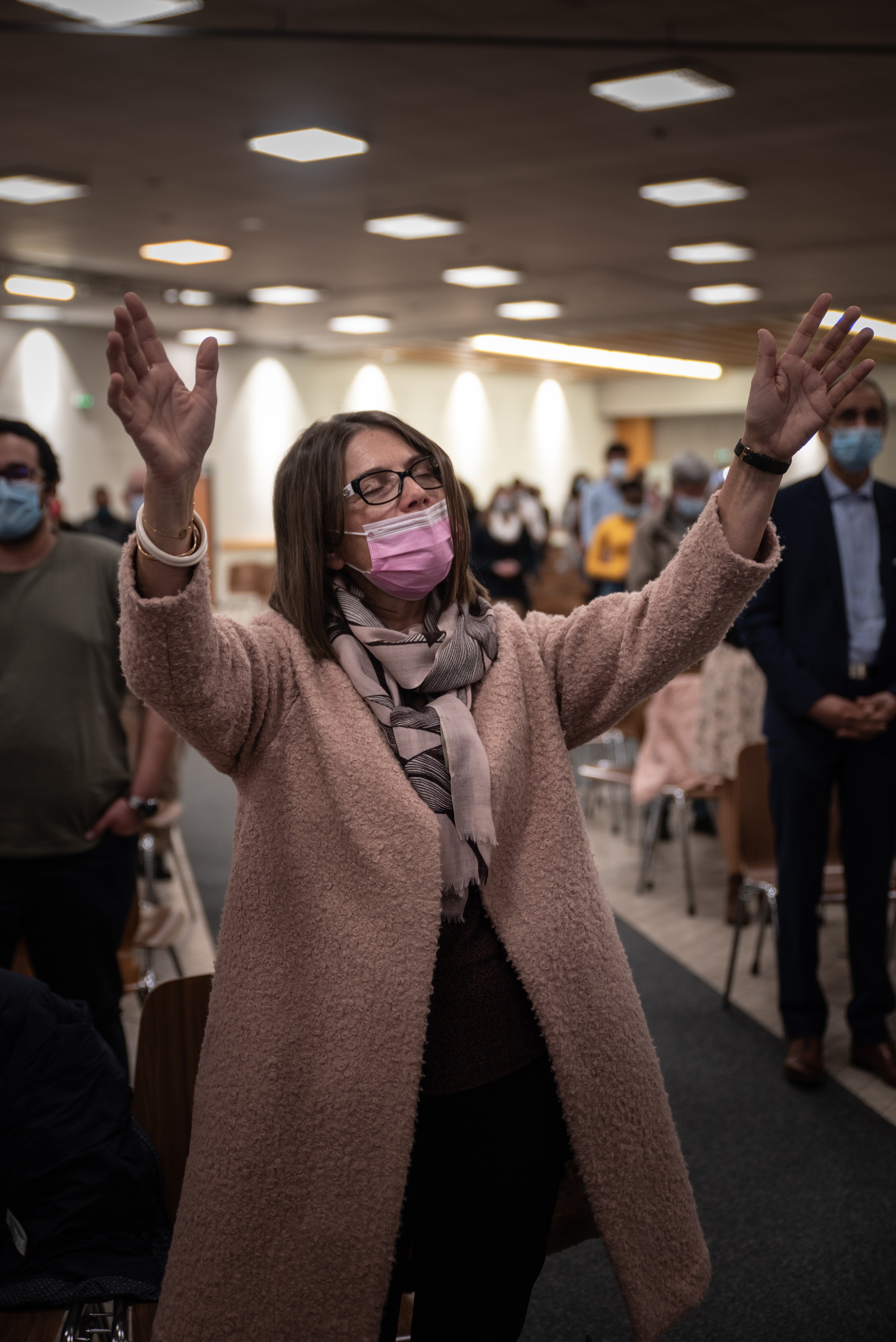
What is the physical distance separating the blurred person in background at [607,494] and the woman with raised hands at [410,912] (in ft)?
34.8

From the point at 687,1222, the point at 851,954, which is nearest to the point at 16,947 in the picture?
the point at 687,1222

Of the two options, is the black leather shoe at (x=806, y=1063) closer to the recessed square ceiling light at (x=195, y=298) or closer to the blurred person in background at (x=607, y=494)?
the blurred person in background at (x=607, y=494)

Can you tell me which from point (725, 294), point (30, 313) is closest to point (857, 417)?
point (725, 294)

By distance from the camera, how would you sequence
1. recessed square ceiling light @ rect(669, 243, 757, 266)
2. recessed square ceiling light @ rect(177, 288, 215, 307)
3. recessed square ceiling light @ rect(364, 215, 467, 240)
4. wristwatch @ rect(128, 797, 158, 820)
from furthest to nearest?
recessed square ceiling light @ rect(177, 288, 215, 307), recessed square ceiling light @ rect(669, 243, 757, 266), recessed square ceiling light @ rect(364, 215, 467, 240), wristwatch @ rect(128, 797, 158, 820)

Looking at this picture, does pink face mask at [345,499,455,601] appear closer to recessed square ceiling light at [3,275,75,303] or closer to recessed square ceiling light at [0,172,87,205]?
recessed square ceiling light at [0,172,87,205]

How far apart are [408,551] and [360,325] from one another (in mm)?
15993

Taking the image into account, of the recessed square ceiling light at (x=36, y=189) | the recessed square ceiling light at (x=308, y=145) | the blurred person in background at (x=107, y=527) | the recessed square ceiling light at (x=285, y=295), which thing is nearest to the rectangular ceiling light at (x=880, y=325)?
the recessed square ceiling light at (x=285, y=295)

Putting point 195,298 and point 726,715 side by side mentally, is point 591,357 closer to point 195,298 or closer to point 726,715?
point 195,298

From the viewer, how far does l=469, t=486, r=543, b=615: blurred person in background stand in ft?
32.9

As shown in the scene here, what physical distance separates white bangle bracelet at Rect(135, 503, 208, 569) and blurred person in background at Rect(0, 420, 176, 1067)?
1.35 meters

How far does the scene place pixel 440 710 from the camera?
160 cm

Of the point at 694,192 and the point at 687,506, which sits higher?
the point at 694,192

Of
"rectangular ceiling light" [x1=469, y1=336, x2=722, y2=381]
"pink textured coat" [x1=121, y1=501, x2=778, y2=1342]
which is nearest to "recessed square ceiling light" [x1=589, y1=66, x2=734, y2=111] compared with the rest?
"pink textured coat" [x1=121, y1=501, x2=778, y2=1342]

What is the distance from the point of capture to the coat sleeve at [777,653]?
3439mm
